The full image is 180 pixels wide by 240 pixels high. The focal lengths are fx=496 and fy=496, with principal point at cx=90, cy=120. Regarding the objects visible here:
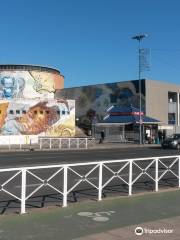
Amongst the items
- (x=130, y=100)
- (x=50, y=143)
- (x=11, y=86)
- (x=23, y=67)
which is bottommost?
(x=50, y=143)

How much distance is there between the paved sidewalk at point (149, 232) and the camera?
719 cm

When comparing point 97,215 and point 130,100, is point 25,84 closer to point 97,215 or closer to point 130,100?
point 130,100

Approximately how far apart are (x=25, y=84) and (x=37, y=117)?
31.5m

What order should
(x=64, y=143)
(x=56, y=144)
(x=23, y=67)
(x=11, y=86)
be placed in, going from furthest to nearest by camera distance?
(x=23, y=67)
(x=11, y=86)
(x=64, y=143)
(x=56, y=144)

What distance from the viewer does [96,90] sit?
7088 centimetres

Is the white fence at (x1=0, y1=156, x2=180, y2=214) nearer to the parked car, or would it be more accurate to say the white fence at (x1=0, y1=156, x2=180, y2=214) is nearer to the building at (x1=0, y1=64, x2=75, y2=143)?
the parked car

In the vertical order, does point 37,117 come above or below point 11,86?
below

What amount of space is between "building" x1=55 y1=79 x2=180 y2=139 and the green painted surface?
177 ft

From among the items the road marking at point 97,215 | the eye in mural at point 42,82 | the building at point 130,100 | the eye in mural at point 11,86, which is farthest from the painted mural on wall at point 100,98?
the road marking at point 97,215

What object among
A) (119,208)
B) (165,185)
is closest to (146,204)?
(119,208)

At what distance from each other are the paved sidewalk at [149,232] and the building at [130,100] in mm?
56431

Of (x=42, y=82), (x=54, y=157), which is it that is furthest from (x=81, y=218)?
(x=42, y=82)

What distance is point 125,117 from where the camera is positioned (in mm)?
60469

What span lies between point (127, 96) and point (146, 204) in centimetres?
5594
